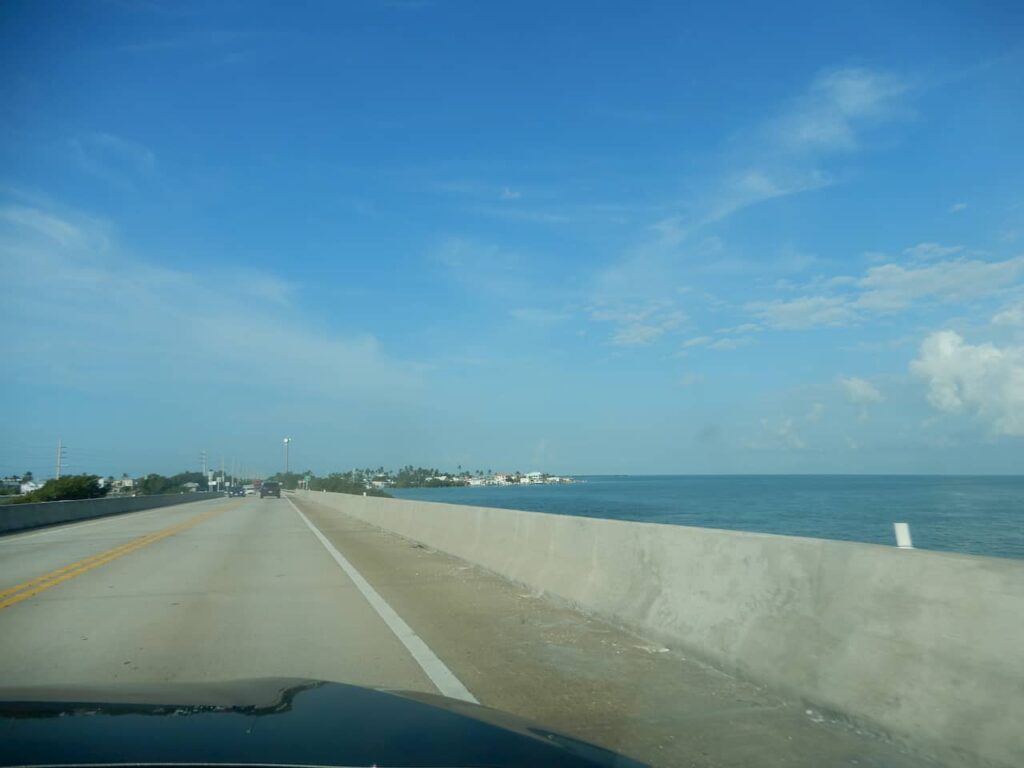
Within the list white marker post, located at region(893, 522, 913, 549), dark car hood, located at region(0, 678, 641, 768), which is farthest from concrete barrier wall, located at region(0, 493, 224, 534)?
white marker post, located at region(893, 522, 913, 549)

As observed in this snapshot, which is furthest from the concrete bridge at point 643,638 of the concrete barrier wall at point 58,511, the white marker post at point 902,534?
the concrete barrier wall at point 58,511

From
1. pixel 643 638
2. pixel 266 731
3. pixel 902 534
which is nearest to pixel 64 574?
pixel 643 638

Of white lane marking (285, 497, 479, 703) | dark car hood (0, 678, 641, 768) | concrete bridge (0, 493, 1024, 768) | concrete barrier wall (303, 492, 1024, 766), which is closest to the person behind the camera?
dark car hood (0, 678, 641, 768)

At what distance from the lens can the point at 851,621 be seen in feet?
18.9

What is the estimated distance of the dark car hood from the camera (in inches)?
136

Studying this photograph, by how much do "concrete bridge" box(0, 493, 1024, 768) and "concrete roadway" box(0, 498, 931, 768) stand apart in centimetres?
3

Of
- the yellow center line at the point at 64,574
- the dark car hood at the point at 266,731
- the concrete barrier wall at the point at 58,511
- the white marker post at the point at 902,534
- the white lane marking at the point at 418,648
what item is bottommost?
the white lane marking at the point at 418,648

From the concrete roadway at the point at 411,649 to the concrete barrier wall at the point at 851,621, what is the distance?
0.78 feet

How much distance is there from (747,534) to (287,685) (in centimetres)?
402

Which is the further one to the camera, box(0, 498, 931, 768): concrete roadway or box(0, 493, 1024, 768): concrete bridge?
box(0, 498, 931, 768): concrete roadway

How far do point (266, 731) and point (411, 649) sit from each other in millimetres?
4867

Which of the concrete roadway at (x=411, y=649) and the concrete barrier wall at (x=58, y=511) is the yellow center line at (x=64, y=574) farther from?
the concrete barrier wall at (x=58, y=511)

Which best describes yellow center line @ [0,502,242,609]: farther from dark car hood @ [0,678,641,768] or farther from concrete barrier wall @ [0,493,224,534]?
concrete barrier wall @ [0,493,224,534]

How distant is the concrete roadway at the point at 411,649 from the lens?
570 centimetres
